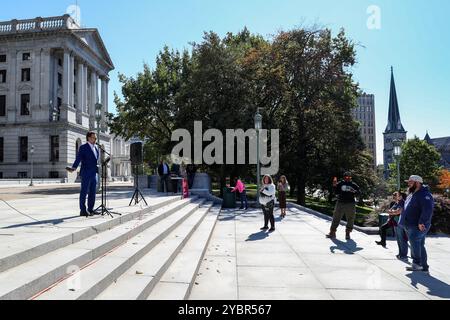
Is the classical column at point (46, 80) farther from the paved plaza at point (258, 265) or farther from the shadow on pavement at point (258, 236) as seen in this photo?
the shadow on pavement at point (258, 236)

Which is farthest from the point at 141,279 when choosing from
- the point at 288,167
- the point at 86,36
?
the point at 86,36

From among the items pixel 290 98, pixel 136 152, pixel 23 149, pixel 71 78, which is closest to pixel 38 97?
pixel 71 78

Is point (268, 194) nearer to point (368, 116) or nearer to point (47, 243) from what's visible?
point (47, 243)

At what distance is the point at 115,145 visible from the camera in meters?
91.2

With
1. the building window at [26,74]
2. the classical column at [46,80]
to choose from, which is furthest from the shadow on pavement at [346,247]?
the building window at [26,74]

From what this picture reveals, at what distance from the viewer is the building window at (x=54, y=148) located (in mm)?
49281

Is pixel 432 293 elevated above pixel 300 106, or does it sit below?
below

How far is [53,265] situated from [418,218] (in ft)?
21.8

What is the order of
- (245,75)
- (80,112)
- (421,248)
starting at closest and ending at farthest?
(421,248) → (245,75) → (80,112)

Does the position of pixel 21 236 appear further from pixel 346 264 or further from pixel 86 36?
pixel 86 36

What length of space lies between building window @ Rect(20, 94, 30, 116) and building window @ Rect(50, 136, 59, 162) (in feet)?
20.1

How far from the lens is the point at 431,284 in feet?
20.1

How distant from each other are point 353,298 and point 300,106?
22955 millimetres

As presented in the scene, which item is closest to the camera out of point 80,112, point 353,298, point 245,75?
point 353,298
